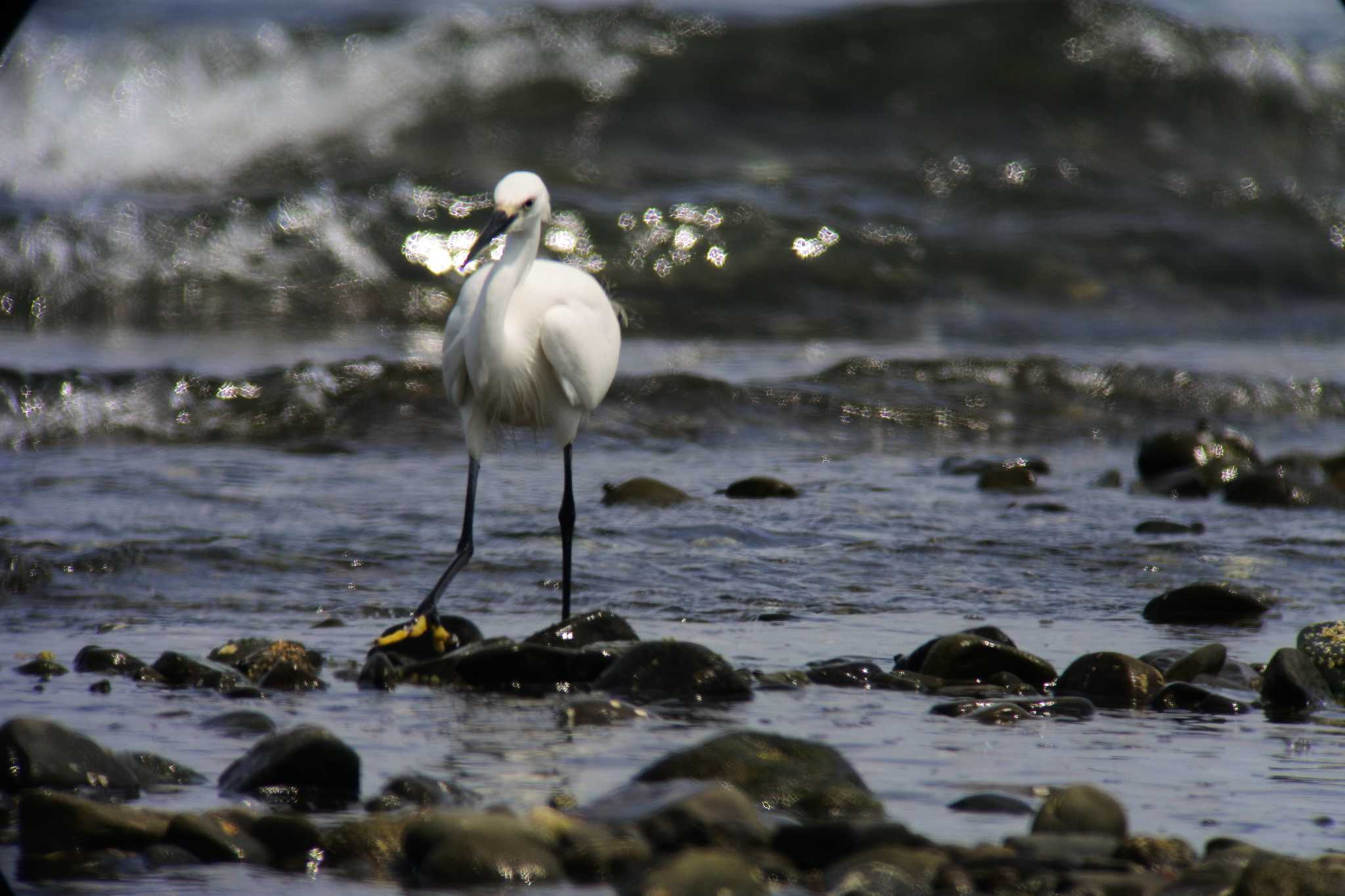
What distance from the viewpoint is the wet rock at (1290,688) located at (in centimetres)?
332

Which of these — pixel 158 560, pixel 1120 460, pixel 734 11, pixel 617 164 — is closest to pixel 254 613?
pixel 158 560

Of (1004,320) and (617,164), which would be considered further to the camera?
(617,164)

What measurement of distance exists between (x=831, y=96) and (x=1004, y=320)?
5.29 metres

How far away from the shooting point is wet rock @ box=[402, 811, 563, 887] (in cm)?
223

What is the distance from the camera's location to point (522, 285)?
14.4 feet

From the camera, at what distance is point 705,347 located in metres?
9.68

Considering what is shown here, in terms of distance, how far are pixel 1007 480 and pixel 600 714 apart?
3.39m

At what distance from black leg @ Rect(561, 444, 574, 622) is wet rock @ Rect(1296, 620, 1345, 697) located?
74.4 inches

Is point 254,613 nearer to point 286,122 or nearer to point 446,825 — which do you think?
point 446,825

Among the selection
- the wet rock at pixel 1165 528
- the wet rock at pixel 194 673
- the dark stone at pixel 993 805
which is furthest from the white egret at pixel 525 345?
the wet rock at pixel 1165 528

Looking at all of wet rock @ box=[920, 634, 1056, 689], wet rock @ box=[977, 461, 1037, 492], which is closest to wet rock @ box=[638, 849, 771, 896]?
wet rock @ box=[920, 634, 1056, 689]

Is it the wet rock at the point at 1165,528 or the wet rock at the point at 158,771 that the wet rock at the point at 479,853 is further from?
the wet rock at the point at 1165,528

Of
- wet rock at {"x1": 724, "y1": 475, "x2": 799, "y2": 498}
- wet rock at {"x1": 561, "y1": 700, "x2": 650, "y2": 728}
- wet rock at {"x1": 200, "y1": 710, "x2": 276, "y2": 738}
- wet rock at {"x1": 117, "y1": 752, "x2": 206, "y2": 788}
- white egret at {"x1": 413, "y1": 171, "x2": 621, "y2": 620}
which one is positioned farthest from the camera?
wet rock at {"x1": 724, "y1": 475, "x2": 799, "y2": 498}

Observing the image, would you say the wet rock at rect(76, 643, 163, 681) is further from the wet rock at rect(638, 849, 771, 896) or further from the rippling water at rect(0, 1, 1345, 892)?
the wet rock at rect(638, 849, 771, 896)
